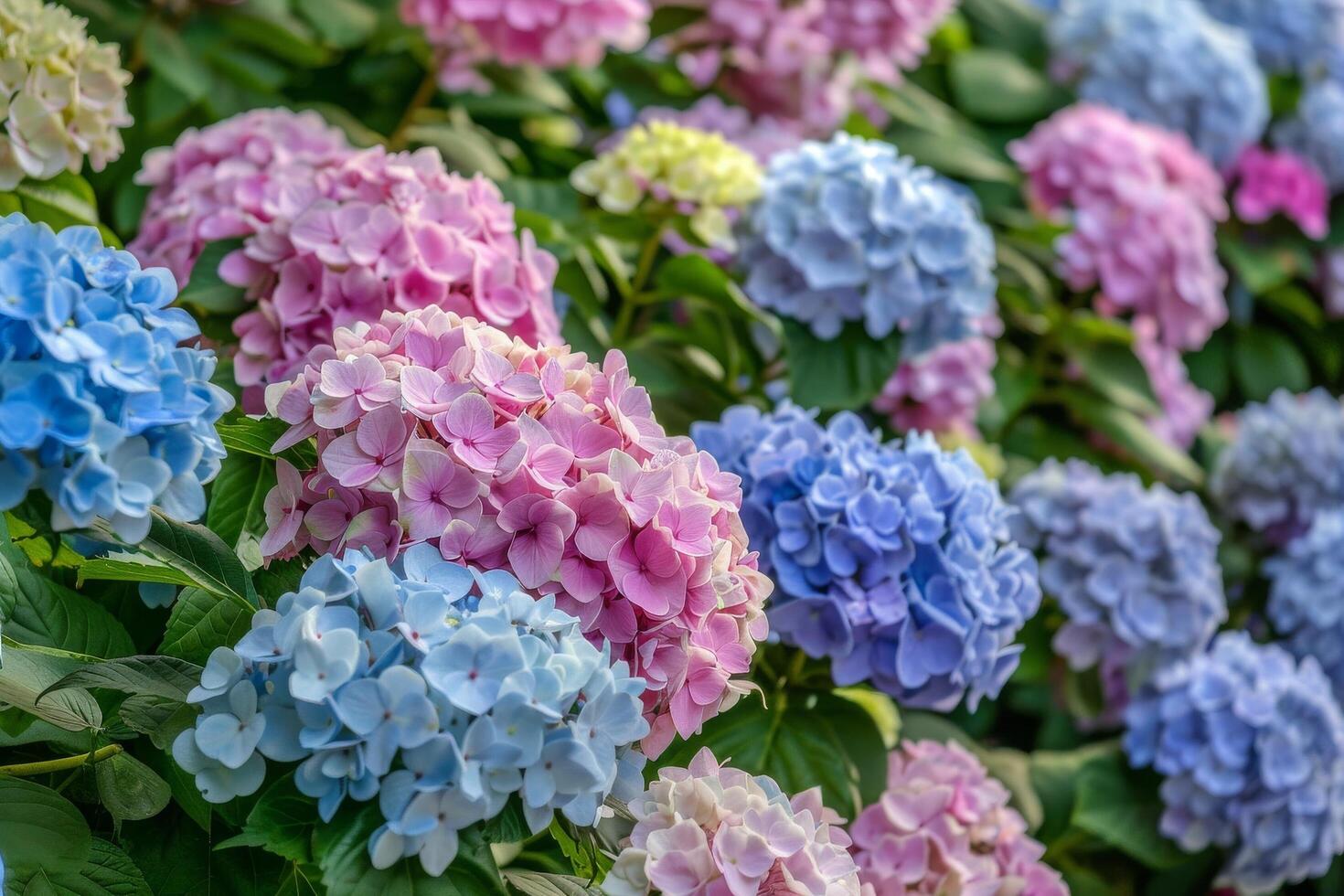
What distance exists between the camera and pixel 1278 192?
117 inches

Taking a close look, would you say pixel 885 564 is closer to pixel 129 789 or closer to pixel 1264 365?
pixel 129 789

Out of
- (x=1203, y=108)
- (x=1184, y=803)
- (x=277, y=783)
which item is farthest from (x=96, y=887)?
(x=1203, y=108)

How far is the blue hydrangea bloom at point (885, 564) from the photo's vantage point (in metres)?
1.28

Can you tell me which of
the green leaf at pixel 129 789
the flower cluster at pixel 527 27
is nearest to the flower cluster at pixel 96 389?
the green leaf at pixel 129 789

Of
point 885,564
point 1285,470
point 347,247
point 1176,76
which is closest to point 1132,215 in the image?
point 1285,470

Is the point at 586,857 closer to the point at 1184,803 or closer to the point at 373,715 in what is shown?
the point at 373,715

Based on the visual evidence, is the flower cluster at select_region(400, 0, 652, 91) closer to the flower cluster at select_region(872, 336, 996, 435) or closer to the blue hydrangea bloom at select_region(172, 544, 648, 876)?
the flower cluster at select_region(872, 336, 996, 435)

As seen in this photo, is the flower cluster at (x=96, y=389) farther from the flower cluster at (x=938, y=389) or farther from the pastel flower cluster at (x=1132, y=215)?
the pastel flower cluster at (x=1132, y=215)

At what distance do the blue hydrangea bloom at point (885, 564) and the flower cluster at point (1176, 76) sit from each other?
190 centimetres

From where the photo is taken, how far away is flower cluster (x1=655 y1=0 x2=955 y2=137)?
7.49ft

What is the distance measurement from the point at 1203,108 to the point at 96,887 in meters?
2.71

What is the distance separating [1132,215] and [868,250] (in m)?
0.93

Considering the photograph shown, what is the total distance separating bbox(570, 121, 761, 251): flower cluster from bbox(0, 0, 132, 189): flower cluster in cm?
59

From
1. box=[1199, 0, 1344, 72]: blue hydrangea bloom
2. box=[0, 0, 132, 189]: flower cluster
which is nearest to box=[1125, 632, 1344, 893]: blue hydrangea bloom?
box=[0, 0, 132, 189]: flower cluster
